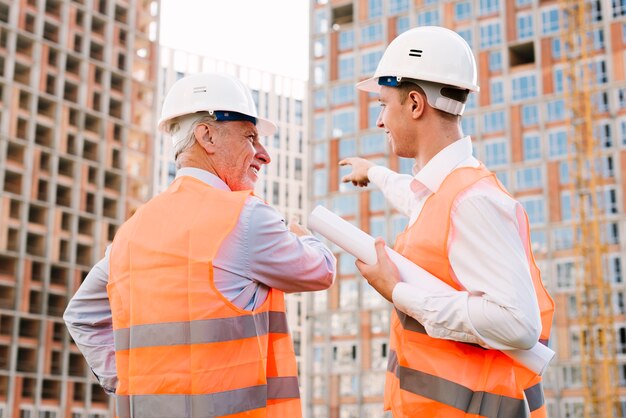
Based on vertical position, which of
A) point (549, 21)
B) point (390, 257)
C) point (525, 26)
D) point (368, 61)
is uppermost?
point (549, 21)

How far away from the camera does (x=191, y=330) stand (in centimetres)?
379

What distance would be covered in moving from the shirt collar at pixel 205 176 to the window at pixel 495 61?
65634 millimetres

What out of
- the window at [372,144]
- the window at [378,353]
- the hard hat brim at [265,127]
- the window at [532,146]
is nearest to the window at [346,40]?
the window at [372,144]

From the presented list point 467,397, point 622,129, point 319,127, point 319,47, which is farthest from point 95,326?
point 319,47

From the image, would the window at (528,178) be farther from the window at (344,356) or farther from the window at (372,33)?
the window at (372,33)

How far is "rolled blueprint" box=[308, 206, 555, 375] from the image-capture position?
346 cm

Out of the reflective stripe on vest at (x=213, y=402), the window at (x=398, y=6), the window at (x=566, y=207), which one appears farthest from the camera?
the window at (x=398, y=6)

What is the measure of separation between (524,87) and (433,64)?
6468cm

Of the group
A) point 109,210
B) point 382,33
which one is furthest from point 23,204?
point 382,33

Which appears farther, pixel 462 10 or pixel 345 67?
pixel 345 67

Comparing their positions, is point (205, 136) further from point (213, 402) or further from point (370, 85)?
point (213, 402)

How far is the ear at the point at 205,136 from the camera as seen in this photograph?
431 centimetres

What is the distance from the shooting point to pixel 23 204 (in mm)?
62531

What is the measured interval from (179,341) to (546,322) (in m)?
1.43
